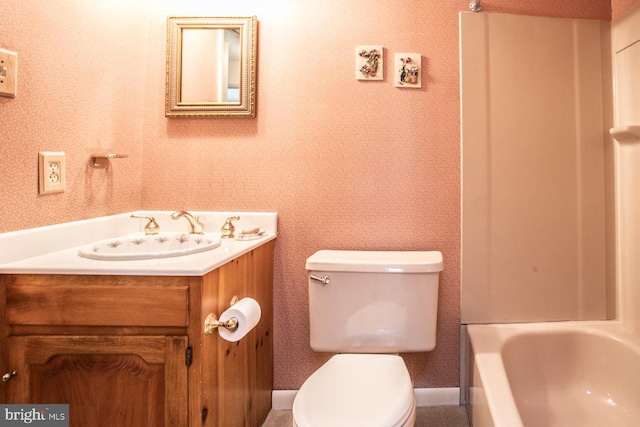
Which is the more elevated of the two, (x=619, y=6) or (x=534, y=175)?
(x=619, y=6)

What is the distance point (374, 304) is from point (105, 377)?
90 centimetres

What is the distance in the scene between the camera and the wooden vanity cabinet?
971 mm

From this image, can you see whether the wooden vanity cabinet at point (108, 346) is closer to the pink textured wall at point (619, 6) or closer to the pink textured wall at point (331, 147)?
the pink textured wall at point (331, 147)

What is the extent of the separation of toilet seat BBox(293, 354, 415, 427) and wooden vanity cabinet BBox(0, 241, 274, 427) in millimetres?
307

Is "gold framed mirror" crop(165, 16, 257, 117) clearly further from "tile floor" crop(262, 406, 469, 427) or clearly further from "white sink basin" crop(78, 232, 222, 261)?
"tile floor" crop(262, 406, 469, 427)

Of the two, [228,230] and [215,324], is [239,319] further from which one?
[228,230]

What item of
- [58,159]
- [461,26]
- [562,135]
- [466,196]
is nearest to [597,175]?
[562,135]

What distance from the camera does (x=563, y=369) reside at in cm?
156

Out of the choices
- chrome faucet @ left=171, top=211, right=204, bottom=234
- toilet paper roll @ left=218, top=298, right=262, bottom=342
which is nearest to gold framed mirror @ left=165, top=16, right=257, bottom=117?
chrome faucet @ left=171, top=211, right=204, bottom=234

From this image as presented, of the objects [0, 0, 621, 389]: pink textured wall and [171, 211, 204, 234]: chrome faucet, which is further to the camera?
[0, 0, 621, 389]: pink textured wall

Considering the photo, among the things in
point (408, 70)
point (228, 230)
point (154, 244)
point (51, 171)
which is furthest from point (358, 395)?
point (408, 70)

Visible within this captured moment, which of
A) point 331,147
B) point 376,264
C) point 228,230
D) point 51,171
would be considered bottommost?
point 376,264

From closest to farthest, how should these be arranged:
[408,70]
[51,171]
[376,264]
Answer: [51,171]
[376,264]
[408,70]

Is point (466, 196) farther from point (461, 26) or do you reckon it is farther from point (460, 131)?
point (461, 26)
